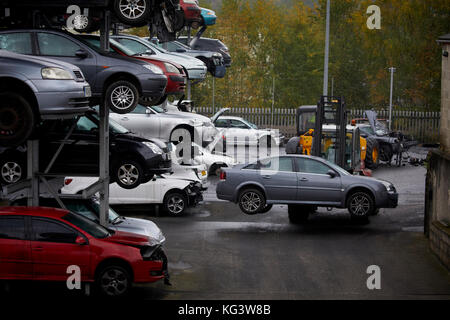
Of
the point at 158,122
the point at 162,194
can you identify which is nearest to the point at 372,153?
the point at 158,122

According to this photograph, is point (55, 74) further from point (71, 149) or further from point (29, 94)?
point (71, 149)

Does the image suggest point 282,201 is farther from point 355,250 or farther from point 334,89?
point 334,89

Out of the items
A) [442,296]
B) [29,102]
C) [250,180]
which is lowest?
[442,296]

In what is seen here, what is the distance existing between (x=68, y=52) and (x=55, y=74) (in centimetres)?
241

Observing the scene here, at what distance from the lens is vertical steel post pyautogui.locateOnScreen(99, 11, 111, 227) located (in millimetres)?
12914

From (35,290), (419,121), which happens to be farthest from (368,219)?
(419,121)

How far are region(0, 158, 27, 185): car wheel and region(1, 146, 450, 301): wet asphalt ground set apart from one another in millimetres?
2705

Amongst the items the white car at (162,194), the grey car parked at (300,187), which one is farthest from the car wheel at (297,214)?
the white car at (162,194)

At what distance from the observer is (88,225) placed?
12.1 m

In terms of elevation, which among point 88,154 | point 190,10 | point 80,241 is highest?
point 190,10

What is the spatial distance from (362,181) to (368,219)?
5.69ft

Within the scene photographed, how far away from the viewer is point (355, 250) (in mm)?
16328
